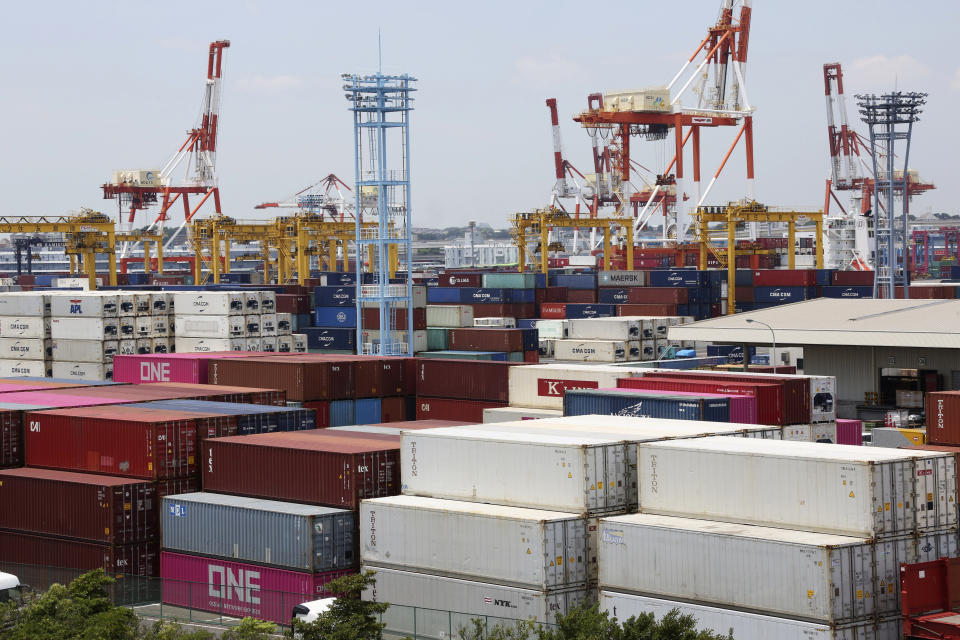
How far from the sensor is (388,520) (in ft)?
94.4

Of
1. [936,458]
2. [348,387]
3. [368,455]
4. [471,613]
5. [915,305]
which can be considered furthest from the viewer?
[915,305]

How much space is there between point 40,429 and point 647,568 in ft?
58.9

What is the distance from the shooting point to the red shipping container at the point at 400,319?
61594 millimetres

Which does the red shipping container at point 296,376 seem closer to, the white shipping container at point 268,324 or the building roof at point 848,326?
the white shipping container at point 268,324

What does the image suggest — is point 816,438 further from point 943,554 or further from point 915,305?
point 915,305

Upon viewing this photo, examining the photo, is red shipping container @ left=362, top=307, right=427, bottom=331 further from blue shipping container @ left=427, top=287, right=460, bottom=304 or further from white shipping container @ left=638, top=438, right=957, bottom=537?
white shipping container @ left=638, top=438, right=957, bottom=537

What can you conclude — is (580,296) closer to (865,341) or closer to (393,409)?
(865,341)

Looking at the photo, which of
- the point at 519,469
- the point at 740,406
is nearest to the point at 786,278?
the point at 740,406

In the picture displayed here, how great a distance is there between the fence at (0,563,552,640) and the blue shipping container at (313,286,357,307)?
129 ft

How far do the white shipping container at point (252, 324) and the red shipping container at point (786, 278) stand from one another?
38.3m

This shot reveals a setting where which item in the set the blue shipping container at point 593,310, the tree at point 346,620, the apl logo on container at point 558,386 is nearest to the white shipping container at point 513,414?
the apl logo on container at point 558,386

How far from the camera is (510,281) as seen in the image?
283 ft

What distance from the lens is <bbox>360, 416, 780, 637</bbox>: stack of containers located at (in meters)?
26.6

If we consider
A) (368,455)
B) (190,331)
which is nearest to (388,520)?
(368,455)
